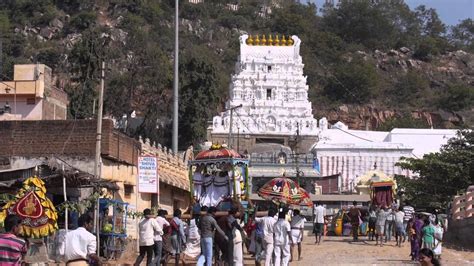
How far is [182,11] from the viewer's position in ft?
407

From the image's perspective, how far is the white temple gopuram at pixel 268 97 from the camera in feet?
223

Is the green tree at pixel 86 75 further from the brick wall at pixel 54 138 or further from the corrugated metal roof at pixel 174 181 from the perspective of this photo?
the brick wall at pixel 54 138

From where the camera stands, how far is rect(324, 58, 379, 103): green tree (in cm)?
10294

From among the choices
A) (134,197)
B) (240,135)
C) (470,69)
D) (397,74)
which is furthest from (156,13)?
(134,197)

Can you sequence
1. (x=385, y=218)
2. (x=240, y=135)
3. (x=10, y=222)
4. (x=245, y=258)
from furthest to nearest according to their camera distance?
(x=240, y=135) → (x=385, y=218) → (x=245, y=258) → (x=10, y=222)

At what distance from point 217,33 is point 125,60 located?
3123 cm

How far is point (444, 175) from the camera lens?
39.8m

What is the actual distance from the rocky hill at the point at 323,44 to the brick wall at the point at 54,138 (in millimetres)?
46244

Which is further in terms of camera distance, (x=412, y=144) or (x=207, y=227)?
(x=412, y=144)

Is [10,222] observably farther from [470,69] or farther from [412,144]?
[470,69]

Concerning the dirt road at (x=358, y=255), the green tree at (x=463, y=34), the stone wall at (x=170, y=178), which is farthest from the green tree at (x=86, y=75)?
the green tree at (x=463, y=34)

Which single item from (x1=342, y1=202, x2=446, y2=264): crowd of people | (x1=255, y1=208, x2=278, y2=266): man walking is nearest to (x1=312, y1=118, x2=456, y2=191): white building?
(x1=342, y1=202, x2=446, y2=264): crowd of people

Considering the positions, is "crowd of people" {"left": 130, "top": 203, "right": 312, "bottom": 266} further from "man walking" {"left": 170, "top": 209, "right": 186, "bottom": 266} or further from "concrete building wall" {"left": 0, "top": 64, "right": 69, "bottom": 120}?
"concrete building wall" {"left": 0, "top": 64, "right": 69, "bottom": 120}

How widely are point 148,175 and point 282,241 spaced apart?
4.08 m
